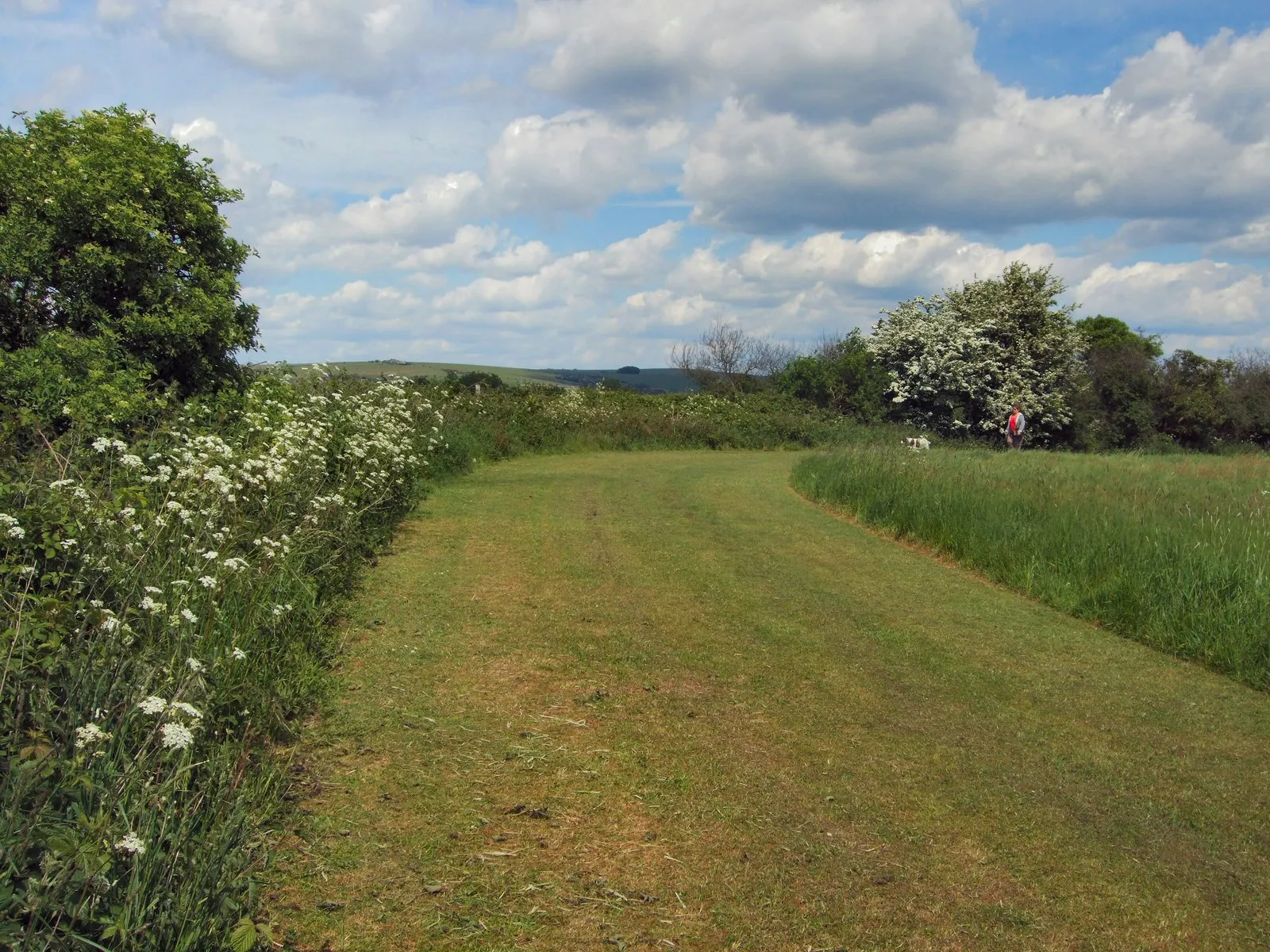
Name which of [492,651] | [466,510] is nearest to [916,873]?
[492,651]

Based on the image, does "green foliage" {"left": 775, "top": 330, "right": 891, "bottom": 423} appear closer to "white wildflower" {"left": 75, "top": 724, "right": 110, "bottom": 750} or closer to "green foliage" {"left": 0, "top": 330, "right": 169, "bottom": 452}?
"green foliage" {"left": 0, "top": 330, "right": 169, "bottom": 452}

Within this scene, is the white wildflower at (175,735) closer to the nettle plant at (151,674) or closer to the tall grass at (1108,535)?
the nettle plant at (151,674)

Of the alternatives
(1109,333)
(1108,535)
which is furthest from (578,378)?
(1108,535)

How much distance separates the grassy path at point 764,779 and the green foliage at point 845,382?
84.1 ft

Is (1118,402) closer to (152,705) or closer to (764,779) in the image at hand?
(764,779)

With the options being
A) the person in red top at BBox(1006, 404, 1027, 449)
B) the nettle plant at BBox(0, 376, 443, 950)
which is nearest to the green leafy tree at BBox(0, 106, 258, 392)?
the nettle plant at BBox(0, 376, 443, 950)

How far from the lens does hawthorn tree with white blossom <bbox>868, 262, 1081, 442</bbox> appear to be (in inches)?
1332

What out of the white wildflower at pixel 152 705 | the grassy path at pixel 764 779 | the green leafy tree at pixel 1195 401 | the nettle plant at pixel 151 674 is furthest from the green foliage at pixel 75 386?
the green leafy tree at pixel 1195 401

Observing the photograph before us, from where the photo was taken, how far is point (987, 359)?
3397cm

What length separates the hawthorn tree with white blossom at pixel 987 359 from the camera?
3384cm

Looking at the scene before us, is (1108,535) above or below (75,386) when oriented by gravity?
below

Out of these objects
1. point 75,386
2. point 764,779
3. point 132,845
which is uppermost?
point 75,386

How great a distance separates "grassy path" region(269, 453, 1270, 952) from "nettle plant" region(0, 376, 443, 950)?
0.40 meters

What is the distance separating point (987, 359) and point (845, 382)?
16.3ft
